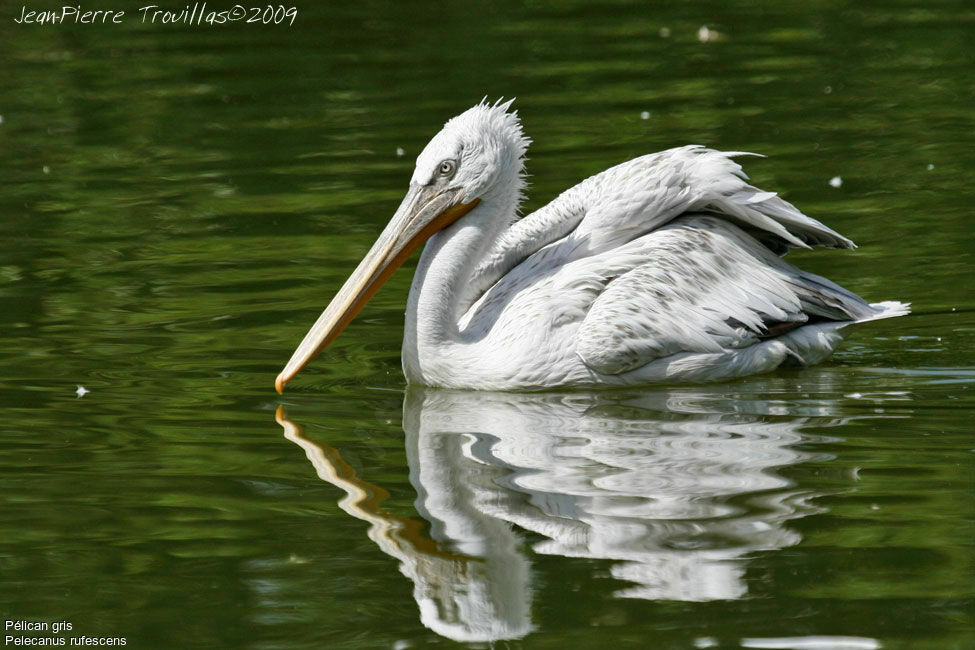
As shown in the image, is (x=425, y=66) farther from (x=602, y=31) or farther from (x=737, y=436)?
(x=737, y=436)

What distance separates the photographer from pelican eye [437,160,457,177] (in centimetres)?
614

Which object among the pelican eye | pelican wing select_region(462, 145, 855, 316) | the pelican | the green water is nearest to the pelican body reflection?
the green water

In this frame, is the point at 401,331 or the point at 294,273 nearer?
the point at 401,331

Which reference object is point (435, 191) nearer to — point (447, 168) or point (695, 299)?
point (447, 168)

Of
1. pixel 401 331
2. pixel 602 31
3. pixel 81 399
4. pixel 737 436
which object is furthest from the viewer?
pixel 602 31

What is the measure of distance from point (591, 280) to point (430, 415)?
0.82 metres

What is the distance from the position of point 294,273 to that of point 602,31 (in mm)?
6721

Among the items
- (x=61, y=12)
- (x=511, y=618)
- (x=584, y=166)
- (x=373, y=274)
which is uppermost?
(x=61, y=12)

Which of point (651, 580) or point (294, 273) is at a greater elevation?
point (294, 273)

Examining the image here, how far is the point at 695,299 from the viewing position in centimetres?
609

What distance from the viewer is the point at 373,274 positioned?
616 cm

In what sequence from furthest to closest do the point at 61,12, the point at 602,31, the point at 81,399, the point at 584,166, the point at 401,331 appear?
1. the point at 61,12
2. the point at 602,31
3. the point at 584,166
4. the point at 401,331
5. the point at 81,399

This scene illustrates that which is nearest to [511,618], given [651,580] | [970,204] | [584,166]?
[651,580]

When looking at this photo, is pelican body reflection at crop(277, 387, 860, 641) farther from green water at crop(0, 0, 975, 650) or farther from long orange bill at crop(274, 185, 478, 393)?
long orange bill at crop(274, 185, 478, 393)
